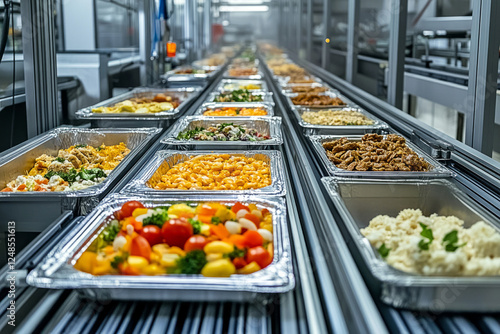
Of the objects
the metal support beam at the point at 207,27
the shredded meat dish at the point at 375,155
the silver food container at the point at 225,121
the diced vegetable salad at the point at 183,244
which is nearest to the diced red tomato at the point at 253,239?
the diced vegetable salad at the point at 183,244

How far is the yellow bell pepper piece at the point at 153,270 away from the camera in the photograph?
1208mm

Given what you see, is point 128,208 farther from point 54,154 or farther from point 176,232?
point 54,154

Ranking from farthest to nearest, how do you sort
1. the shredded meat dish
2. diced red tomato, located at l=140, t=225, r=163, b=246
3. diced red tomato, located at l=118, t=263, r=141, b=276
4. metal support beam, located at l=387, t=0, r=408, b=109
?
1. metal support beam, located at l=387, t=0, r=408, b=109
2. the shredded meat dish
3. diced red tomato, located at l=140, t=225, r=163, b=246
4. diced red tomato, located at l=118, t=263, r=141, b=276

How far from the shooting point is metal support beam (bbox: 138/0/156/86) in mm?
5566

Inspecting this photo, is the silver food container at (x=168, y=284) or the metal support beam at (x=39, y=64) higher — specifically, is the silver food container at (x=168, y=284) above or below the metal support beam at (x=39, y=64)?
below

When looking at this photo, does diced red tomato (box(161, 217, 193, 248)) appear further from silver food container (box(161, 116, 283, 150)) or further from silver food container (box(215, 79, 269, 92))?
silver food container (box(215, 79, 269, 92))

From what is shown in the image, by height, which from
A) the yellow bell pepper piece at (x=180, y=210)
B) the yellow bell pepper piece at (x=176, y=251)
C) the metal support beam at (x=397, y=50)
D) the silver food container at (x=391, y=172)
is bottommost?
the yellow bell pepper piece at (x=176, y=251)

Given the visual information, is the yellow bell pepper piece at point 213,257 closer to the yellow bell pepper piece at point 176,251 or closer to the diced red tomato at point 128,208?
the yellow bell pepper piece at point 176,251

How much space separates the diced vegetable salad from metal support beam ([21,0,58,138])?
152 cm

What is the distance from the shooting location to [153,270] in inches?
47.6

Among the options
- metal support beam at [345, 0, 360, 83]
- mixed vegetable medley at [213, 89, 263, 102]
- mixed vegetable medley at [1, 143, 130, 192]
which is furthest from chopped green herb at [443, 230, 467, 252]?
metal support beam at [345, 0, 360, 83]

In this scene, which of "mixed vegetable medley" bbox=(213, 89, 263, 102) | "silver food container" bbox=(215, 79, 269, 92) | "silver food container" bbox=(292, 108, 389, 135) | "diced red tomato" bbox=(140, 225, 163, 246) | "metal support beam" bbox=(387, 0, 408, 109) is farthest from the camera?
"silver food container" bbox=(215, 79, 269, 92)

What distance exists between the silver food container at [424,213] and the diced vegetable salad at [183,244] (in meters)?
0.25

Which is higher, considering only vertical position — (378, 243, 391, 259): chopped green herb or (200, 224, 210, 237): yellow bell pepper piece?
(200, 224, 210, 237): yellow bell pepper piece
